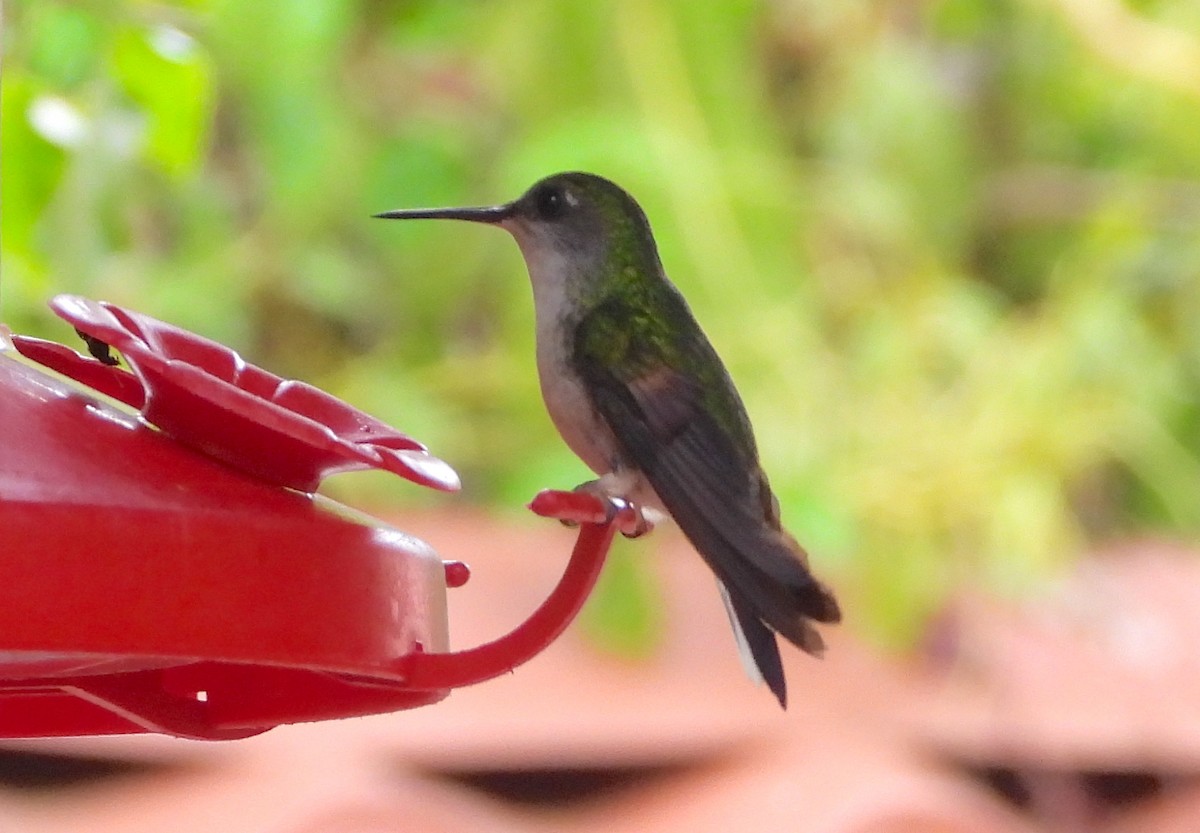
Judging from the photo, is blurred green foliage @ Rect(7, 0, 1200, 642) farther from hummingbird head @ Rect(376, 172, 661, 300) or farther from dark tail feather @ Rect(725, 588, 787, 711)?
dark tail feather @ Rect(725, 588, 787, 711)

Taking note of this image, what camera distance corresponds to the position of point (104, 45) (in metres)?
1.95

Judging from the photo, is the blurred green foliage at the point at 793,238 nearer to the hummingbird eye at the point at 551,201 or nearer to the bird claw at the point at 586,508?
the hummingbird eye at the point at 551,201

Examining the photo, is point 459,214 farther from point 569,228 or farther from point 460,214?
point 569,228

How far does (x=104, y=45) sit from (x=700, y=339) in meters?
0.76

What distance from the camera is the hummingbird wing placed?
1.54 metres

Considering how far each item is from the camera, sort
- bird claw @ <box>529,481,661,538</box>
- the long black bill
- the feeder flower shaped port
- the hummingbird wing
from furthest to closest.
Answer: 1. the long black bill
2. the hummingbird wing
3. bird claw @ <box>529,481,661,538</box>
4. the feeder flower shaped port

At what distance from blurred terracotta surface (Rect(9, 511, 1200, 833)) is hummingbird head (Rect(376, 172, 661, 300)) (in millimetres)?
734

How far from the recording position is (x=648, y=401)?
72.7 inches

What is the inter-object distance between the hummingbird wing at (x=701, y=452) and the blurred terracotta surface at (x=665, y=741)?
701mm

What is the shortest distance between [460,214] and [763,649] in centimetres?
53

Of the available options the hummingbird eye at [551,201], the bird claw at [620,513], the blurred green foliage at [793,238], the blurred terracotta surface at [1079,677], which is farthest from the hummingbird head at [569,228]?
the blurred terracotta surface at [1079,677]

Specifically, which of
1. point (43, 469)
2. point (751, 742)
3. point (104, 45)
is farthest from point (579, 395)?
point (751, 742)

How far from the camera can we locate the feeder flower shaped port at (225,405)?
1.08m

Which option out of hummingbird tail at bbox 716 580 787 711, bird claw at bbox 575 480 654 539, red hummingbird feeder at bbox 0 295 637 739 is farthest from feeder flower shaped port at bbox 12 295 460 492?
hummingbird tail at bbox 716 580 787 711
